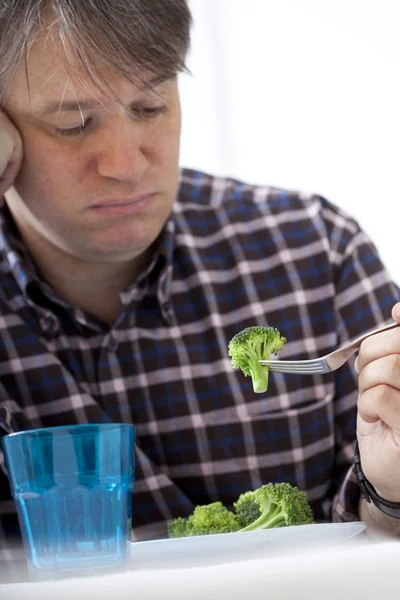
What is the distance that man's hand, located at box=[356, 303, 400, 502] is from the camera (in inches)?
38.9

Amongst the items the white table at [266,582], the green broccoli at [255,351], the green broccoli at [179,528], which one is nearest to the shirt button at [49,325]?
the green broccoli at [179,528]

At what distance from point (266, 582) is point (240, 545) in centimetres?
39

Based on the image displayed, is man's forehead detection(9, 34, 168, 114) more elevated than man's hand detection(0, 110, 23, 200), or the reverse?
man's forehead detection(9, 34, 168, 114)

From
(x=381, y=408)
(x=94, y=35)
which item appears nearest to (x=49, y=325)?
(x=94, y=35)

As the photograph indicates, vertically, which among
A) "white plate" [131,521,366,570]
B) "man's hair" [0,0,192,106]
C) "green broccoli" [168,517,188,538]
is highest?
"man's hair" [0,0,192,106]

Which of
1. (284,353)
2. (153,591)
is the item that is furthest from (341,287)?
(153,591)

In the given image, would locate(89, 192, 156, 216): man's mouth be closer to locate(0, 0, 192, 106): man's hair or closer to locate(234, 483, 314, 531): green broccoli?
locate(0, 0, 192, 106): man's hair

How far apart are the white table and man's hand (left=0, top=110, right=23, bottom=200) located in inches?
41.3

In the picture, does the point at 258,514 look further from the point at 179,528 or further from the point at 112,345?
the point at 112,345

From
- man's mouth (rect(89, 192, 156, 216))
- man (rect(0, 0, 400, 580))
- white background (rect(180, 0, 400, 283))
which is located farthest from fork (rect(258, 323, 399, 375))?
white background (rect(180, 0, 400, 283))

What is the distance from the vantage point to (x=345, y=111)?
3.16m

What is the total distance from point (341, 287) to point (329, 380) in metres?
0.19

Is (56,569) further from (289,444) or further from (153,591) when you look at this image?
(289,444)

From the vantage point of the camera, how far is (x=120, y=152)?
1.36m
